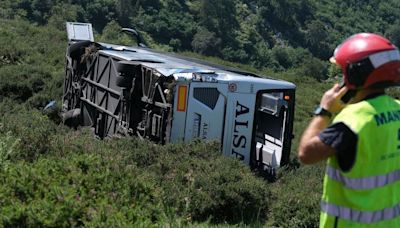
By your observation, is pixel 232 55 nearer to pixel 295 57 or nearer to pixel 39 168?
pixel 295 57

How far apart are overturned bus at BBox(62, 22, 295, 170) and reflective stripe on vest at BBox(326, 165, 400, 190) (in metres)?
6.56

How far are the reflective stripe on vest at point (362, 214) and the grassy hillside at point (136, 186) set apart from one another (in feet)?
4.87

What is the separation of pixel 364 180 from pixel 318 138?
1.09ft

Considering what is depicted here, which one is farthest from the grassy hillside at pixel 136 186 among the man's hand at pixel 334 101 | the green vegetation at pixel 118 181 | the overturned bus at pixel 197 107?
the man's hand at pixel 334 101

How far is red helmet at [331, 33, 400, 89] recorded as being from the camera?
328 centimetres

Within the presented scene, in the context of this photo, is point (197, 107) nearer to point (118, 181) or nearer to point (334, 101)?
point (118, 181)

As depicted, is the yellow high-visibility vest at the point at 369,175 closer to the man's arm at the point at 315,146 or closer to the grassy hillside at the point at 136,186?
the man's arm at the point at 315,146

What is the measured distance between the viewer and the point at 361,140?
10.4 feet

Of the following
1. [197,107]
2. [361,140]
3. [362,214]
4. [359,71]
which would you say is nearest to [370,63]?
[359,71]

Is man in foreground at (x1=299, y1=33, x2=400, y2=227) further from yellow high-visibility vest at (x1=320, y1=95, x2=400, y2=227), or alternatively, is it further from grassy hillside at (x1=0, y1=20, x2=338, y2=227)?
grassy hillside at (x1=0, y1=20, x2=338, y2=227)

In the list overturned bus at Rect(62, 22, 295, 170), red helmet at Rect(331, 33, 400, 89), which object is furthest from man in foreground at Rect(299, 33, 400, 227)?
overturned bus at Rect(62, 22, 295, 170)

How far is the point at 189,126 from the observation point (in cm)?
998

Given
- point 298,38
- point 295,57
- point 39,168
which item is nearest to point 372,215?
point 39,168

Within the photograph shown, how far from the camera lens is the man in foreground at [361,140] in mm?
3188
